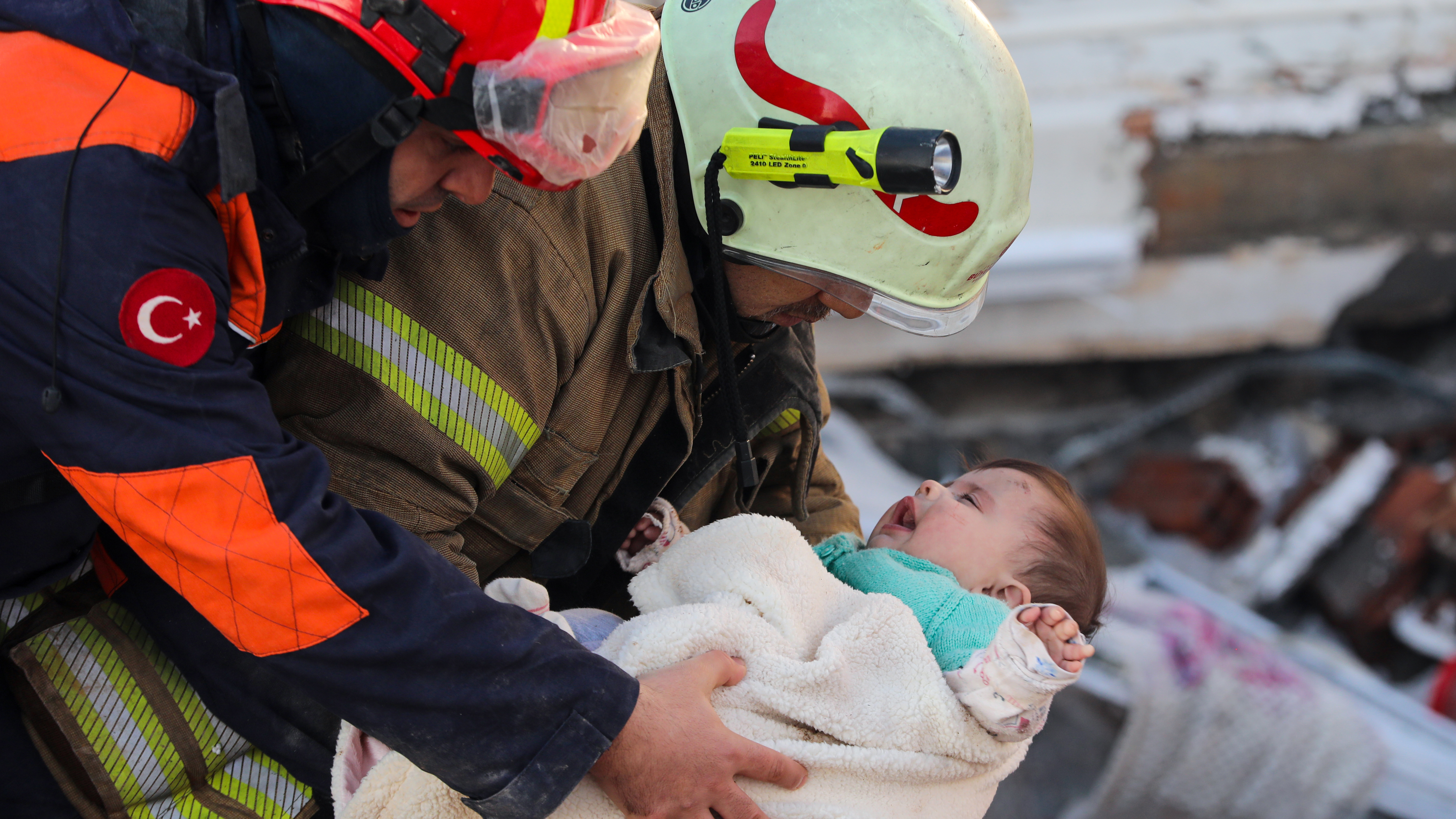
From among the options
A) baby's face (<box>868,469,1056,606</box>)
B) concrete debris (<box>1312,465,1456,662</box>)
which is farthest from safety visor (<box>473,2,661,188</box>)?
concrete debris (<box>1312,465,1456,662</box>)

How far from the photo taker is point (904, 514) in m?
2.53

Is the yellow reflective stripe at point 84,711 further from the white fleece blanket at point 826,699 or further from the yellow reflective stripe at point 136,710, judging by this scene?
the white fleece blanket at point 826,699

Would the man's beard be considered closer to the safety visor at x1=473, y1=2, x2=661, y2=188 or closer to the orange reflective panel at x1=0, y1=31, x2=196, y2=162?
the safety visor at x1=473, y1=2, x2=661, y2=188

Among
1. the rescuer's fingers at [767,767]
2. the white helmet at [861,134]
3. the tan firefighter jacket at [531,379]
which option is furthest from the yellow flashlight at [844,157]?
the rescuer's fingers at [767,767]

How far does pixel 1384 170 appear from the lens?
18.0ft

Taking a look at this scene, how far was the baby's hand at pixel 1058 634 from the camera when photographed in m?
1.87

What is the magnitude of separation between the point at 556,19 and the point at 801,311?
102 cm

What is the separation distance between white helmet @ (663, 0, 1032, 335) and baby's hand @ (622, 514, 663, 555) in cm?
58

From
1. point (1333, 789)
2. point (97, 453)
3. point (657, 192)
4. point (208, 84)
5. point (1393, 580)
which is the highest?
point (208, 84)

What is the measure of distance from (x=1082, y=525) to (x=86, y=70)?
1994 millimetres

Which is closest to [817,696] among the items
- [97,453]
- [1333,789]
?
[97,453]

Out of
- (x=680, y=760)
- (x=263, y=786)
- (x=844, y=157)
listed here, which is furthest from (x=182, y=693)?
(x=844, y=157)

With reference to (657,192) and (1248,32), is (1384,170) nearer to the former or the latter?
(1248,32)

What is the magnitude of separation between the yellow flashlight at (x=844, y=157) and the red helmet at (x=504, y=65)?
52cm
